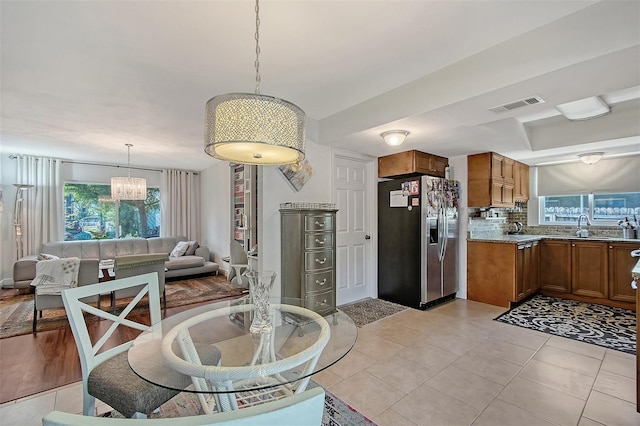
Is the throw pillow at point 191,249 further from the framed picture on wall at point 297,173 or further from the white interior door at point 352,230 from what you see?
the framed picture on wall at point 297,173

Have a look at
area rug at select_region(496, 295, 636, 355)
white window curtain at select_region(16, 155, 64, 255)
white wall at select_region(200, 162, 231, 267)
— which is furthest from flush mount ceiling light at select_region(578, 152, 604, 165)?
white window curtain at select_region(16, 155, 64, 255)

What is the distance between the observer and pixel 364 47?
78.1 inches

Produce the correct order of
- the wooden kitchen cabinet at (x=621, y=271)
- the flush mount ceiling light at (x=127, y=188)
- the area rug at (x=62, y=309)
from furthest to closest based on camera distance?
the flush mount ceiling light at (x=127, y=188)
the wooden kitchen cabinet at (x=621, y=271)
the area rug at (x=62, y=309)

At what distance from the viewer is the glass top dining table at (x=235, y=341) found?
136 centimetres

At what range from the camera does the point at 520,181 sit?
4895 millimetres

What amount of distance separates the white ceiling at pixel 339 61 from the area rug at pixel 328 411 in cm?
227

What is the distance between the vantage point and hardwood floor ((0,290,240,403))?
220cm

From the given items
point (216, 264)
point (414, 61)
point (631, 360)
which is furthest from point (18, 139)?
point (631, 360)

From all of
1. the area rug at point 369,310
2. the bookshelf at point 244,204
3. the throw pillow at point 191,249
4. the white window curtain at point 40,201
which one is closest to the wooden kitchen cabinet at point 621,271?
the area rug at point 369,310

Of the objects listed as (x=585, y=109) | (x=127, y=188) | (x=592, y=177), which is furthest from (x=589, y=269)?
(x=127, y=188)

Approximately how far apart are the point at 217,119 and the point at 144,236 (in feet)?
21.7

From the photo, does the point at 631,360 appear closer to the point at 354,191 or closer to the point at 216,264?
the point at 354,191

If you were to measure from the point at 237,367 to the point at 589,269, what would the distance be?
4988mm

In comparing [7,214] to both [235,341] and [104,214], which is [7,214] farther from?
[235,341]
